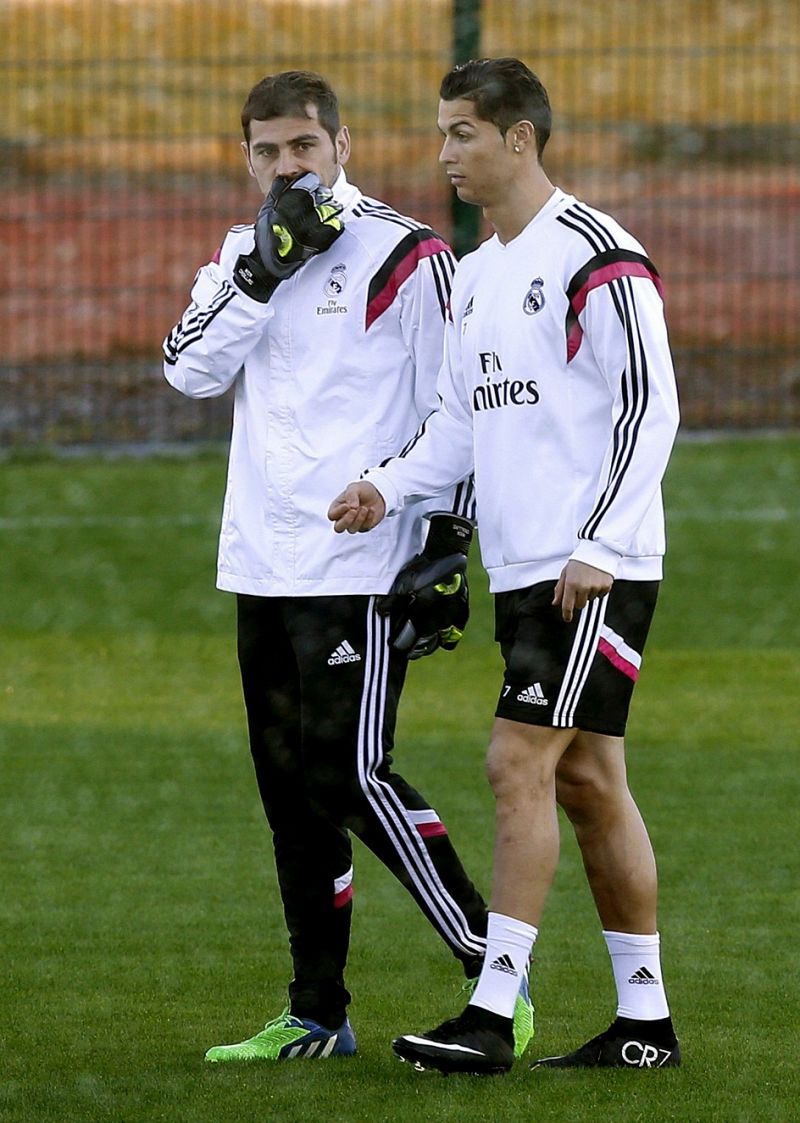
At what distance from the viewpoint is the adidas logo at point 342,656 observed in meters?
4.52

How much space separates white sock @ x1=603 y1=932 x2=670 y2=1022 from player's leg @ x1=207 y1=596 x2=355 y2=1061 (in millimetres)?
611

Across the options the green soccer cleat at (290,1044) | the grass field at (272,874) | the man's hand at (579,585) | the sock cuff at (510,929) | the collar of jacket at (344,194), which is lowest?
the grass field at (272,874)

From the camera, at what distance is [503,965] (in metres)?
4.26

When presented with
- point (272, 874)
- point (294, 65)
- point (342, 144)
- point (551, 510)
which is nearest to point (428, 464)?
point (551, 510)

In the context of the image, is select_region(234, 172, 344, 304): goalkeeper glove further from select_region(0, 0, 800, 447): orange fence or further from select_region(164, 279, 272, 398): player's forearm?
select_region(0, 0, 800, 447): orange fence

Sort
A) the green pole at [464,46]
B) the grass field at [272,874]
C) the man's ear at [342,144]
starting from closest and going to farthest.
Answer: the grass field at [272,874] < the man's ear at [342,144] < the green pole at [464,46]

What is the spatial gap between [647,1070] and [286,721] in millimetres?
1034

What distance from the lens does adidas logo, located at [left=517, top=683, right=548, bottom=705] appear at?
13.9 feet

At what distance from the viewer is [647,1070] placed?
14.4 feet

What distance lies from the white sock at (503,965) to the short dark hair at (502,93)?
1542mm

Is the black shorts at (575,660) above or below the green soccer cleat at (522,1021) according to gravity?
above

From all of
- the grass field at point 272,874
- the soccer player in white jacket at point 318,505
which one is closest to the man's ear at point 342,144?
the soccer player in white jacket at point 318,505

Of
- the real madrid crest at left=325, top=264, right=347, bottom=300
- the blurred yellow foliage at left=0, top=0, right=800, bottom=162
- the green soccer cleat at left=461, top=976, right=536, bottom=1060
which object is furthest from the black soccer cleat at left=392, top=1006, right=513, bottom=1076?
the blurred yellow foliage at left=0, top=0, right=800, bottom=162

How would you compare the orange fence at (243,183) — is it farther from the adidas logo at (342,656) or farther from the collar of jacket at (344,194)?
the adidas logo at (342,656)
